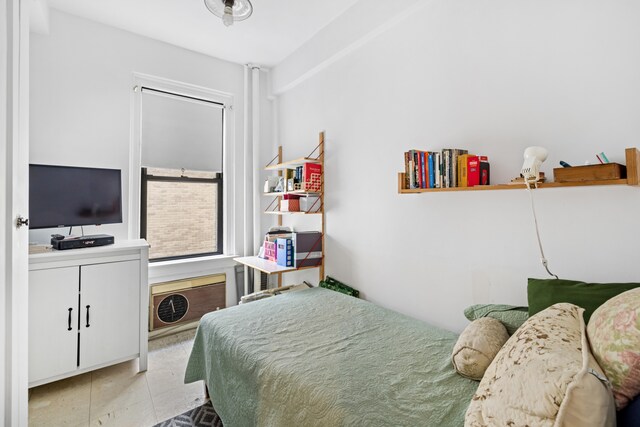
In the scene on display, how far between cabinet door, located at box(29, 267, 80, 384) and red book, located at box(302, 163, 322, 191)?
1900 mm

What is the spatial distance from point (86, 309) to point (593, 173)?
10.1 ft

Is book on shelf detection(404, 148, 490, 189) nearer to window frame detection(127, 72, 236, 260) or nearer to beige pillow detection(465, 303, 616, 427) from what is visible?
beige pillow detection(465, 303, 616, 427)

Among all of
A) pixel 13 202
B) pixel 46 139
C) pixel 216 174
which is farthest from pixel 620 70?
pixel 46 139

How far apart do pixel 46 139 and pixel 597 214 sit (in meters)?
3.73

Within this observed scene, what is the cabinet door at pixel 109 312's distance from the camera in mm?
2135

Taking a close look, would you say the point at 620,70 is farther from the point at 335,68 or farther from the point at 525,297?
the point at 335,68


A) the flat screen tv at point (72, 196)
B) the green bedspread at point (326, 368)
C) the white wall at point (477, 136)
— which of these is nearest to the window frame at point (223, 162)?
the flat screen tv at point (72, 196)

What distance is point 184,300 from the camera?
9.98 ft

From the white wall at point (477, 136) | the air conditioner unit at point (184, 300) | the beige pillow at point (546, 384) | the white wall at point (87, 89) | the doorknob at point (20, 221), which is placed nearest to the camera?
the beige pillow at point (546, 384)

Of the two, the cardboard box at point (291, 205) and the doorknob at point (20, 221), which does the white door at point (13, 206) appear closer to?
the doorknob at point (20, 221)

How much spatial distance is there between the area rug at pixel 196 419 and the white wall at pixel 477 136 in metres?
1.41

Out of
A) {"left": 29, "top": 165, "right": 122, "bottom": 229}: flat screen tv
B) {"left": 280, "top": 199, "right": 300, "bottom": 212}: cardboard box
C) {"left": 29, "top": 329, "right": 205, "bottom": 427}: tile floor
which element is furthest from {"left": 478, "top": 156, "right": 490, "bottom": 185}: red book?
{"left": 29, "top": 165, "right": 122, "bottom": 229}: flat screen tv

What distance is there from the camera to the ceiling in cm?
243

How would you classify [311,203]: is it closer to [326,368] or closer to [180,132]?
[180,132]
